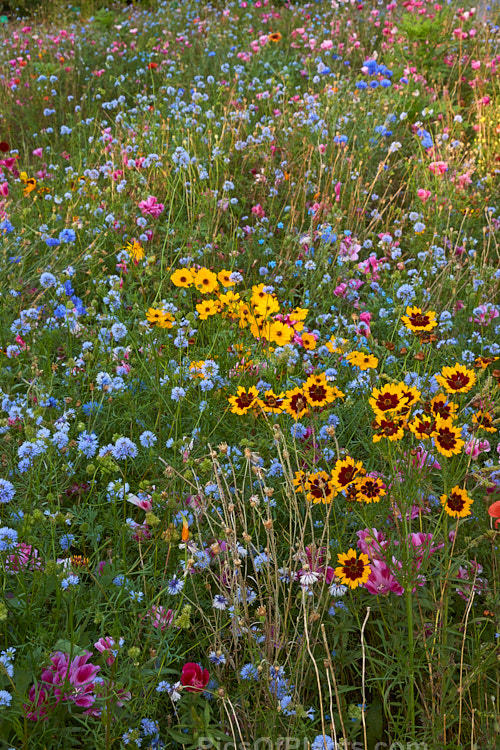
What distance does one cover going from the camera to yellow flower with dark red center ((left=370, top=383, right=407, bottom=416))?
5.05 feet

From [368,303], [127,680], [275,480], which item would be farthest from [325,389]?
[368,303]

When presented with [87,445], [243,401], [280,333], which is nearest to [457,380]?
[243,401]

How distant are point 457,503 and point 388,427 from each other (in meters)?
0.25

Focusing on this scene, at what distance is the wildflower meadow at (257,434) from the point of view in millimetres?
1360

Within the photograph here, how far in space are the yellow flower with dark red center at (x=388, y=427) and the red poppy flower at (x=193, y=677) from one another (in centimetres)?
65

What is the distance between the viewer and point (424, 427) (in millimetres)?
1511

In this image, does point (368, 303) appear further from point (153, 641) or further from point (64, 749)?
point (64, 749)

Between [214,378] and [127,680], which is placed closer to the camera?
[127,680]

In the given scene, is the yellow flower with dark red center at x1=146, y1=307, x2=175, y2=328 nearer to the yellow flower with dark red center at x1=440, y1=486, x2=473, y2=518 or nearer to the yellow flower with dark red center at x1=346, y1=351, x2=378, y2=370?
the yellow flower with dark red center at x1=346, y1=351, x2=378, y2=370

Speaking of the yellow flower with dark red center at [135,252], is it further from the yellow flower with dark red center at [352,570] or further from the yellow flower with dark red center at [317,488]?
the yellow flower with dark red center at [352,570]

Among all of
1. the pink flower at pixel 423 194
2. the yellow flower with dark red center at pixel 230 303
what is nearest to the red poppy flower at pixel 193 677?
the yellow flower with dark red center at pixel 230 303

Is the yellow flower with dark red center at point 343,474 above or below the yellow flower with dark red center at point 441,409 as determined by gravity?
below

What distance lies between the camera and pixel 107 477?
1942 millimetres

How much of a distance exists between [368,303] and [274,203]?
105 cm
